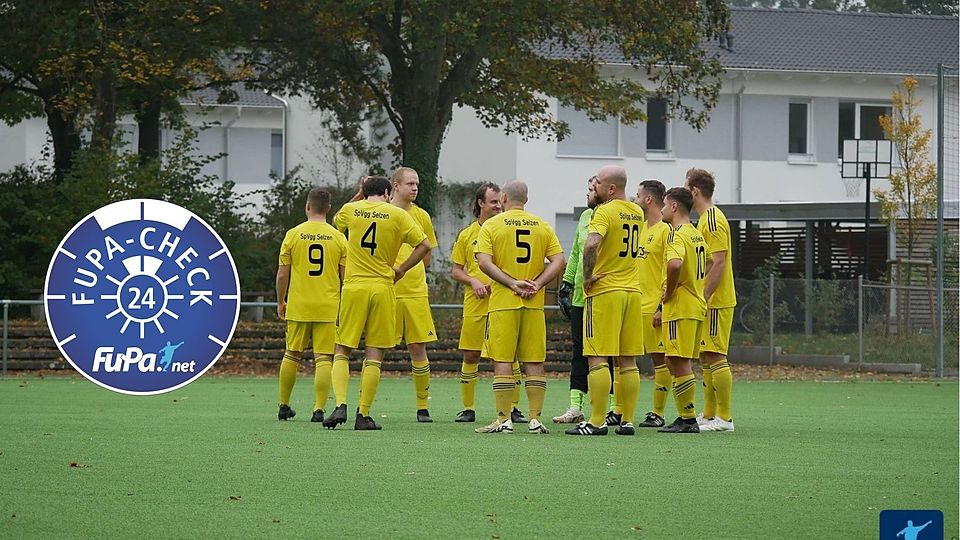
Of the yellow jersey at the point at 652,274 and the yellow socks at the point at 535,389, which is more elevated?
the yellow jersey at the point at 652,274

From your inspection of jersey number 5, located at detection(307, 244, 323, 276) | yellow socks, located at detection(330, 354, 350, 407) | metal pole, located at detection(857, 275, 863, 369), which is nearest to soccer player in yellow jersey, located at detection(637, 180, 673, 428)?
yellow socks, located at detection(330, 354, 350, 407)

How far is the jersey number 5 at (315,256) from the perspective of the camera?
14.0 meters

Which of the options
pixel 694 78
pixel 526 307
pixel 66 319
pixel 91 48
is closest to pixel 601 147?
pixel 694 78

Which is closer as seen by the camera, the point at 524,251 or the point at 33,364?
the point at 524,251

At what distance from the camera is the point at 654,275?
45.9ft

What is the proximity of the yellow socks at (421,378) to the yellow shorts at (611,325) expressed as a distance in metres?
2.17

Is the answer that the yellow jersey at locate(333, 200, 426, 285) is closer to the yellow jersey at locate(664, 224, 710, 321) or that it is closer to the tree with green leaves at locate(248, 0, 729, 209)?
the yellow jersey at locate(664, 224, 710, 321)

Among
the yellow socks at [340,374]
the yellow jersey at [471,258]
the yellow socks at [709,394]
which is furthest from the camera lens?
the yellow jersey at [471,258]

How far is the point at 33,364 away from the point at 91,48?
6054 mm

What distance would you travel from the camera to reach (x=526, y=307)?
1270cm

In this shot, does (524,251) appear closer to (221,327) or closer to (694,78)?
(221,327)

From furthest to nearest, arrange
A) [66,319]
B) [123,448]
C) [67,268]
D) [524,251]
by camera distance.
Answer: [67,268]
[66,319]
[524,251]
[123,448]

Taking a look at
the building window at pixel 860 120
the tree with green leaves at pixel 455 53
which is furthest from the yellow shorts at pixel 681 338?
the building window at pixel 860 120

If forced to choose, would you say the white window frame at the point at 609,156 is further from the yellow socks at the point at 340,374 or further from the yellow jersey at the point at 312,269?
the yellow socks at the point at 340,374
